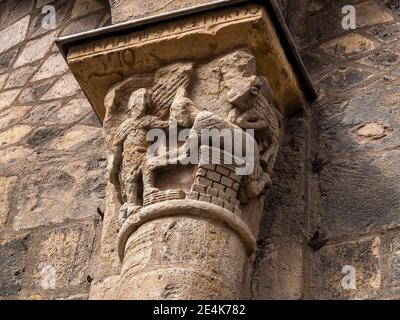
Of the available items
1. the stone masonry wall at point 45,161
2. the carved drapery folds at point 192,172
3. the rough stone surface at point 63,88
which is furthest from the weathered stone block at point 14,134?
the carved drapery folds at point 192,172

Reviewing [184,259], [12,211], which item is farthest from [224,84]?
[12,211]

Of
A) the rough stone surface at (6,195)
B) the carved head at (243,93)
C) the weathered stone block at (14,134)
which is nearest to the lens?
the carved head at (243,93)

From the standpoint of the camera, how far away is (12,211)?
3873 millimetres

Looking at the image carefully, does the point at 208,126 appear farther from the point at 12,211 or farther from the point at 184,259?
the point at 12,211

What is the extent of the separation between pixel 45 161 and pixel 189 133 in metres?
0.98

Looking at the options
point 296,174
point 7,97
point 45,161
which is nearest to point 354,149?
point 296,174

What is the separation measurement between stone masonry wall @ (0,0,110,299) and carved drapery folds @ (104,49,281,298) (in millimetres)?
388

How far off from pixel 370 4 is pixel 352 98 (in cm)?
44

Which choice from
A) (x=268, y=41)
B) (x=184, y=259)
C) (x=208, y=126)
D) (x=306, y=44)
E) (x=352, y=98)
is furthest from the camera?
(x=306, y=44)

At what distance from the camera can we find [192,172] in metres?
3.09

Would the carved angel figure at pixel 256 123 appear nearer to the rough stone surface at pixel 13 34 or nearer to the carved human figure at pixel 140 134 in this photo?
the carved human figure at pixel 140 134

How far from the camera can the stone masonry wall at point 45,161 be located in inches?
142

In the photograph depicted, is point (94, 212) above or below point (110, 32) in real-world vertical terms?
below

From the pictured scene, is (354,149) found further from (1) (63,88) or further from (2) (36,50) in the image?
(2) (36,50)
